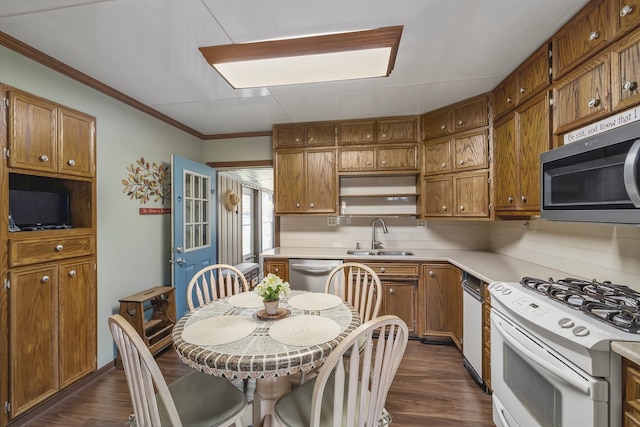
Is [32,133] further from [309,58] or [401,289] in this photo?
[401,289]

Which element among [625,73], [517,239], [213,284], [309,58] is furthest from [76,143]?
[517,239]

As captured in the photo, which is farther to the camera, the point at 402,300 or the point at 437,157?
the point at 437,157

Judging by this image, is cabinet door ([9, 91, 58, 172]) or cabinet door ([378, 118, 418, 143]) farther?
cabinet door ([378, 118, 418, 143])

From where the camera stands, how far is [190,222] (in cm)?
324

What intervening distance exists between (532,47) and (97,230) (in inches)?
139

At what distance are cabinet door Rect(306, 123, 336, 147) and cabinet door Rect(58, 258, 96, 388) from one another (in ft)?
7.94

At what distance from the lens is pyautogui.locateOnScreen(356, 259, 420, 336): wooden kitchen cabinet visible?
9.35 ft

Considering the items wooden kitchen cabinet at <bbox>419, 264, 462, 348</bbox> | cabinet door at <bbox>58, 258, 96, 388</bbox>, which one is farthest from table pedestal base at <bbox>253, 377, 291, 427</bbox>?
wooden kitchen cabinet at <bbox>419, 264, 462, 348</bbox>

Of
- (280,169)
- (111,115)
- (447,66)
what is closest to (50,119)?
(111,115)

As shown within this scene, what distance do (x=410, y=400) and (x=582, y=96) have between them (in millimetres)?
2195

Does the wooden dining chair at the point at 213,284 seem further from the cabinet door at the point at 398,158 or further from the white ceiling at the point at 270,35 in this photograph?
the cabinet door at the point at 398,158

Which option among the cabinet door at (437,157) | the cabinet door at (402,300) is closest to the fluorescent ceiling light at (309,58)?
the cabinet door at (437,157)

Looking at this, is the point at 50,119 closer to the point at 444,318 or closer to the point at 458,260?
the point at 458,260

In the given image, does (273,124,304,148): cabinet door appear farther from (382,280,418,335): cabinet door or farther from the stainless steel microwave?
the stainless steel microwave
